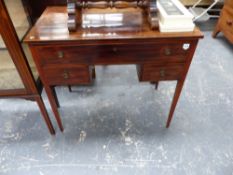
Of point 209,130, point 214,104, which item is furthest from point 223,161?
point 214,104

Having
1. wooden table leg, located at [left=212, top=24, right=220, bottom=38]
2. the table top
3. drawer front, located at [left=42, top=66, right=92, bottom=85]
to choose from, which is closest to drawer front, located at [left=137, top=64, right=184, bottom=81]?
the table top

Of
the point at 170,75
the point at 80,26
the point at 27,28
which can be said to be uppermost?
the point at 80,26

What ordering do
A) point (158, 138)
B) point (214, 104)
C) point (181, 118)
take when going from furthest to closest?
point (214, 104) → point (181, 118) → point (158, 138)

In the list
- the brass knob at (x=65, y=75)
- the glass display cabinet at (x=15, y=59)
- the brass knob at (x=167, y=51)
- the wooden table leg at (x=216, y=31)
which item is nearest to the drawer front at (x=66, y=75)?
the brass knob at (x=65, y=75)

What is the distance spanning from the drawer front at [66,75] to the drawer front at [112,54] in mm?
40

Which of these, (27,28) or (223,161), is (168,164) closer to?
(223,161)

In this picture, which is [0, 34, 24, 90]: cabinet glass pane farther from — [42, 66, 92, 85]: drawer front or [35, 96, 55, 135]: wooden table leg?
[42, 66, 92, 85]: drawer front

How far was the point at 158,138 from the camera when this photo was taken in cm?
131

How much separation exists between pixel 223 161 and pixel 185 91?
2.14 feet

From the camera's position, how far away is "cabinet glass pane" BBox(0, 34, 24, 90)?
3.52ft

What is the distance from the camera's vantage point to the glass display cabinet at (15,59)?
87 cm

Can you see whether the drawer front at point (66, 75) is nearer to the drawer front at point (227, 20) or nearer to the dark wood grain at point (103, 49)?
the dark wood grain at point (103, 49)

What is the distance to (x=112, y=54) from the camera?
0.92 meters

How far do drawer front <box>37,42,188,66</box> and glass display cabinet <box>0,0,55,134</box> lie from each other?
14 cm
